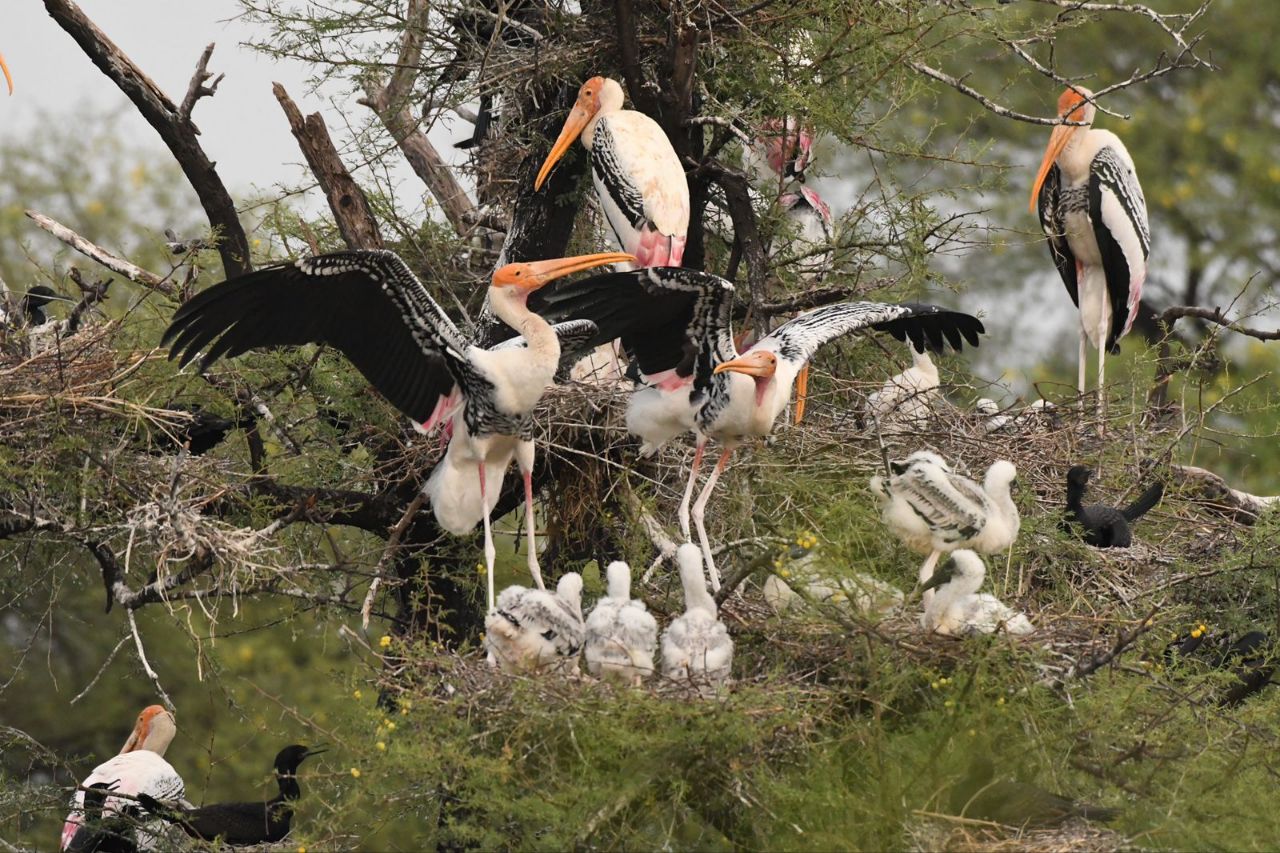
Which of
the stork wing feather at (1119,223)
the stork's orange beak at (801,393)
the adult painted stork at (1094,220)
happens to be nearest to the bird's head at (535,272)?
the stork's orange beak at (801,393)

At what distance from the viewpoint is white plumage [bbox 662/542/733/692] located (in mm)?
5688

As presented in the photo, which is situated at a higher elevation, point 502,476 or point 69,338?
point 69,338

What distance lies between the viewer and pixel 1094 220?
8.93 metres

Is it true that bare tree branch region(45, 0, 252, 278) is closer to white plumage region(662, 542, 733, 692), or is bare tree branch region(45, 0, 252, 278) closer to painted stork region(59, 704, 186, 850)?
painted stork region(59, 704, 186, 850)

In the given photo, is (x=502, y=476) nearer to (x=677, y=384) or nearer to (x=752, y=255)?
(x=677, y=384)

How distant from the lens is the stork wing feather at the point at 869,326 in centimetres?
693

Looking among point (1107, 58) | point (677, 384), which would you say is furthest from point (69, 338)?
point (1107, 58)

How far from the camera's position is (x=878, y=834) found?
5.44m

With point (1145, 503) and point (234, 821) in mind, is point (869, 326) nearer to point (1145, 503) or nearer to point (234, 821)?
point (1145, 503)

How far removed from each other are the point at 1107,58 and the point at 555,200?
10.4 metres

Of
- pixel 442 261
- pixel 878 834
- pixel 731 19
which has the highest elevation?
pixel 731 19

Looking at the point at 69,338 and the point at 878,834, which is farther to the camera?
the point at 69,338

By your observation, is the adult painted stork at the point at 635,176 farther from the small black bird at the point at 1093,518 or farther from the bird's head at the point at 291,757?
the bird's head at the point at 291,757

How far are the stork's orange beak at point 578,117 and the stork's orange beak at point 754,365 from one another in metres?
1.57
